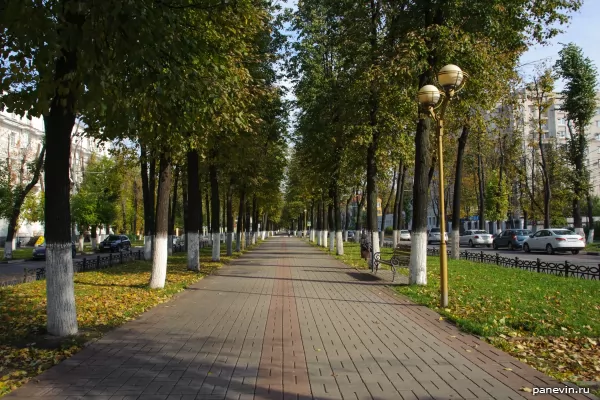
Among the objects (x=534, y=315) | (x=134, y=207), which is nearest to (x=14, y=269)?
(x=534, y=315)

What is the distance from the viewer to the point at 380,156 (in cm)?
2088

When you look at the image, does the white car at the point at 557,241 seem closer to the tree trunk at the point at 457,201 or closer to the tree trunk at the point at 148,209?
the tree trunk at the point at 457,201

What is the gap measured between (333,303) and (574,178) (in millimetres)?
32371

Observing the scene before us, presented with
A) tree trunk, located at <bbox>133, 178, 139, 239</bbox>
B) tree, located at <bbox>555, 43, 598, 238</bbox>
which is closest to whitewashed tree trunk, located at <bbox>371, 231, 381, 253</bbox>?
tree, located at <bbox>555, 43, 598, 238</bbox>

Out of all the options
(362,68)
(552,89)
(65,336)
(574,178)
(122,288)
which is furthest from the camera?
(574,178)

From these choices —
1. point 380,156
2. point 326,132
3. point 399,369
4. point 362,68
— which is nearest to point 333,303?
point 399,369

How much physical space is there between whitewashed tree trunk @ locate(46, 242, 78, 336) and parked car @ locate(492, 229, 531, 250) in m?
32.5

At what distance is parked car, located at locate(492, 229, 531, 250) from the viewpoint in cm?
3378

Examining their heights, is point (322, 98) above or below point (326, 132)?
above

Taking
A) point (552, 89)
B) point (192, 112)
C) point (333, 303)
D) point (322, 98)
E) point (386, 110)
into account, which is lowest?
point (333, 303)

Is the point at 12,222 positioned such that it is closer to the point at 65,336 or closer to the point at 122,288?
the point at 122,288

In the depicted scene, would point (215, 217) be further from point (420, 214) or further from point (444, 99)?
point (444, 99)

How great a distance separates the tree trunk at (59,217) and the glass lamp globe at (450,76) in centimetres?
672

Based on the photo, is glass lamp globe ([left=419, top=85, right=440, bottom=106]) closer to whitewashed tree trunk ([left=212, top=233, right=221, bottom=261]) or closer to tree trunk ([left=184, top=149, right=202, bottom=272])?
tree trunk ([left=184, top=149, right=202, bottom=272])
